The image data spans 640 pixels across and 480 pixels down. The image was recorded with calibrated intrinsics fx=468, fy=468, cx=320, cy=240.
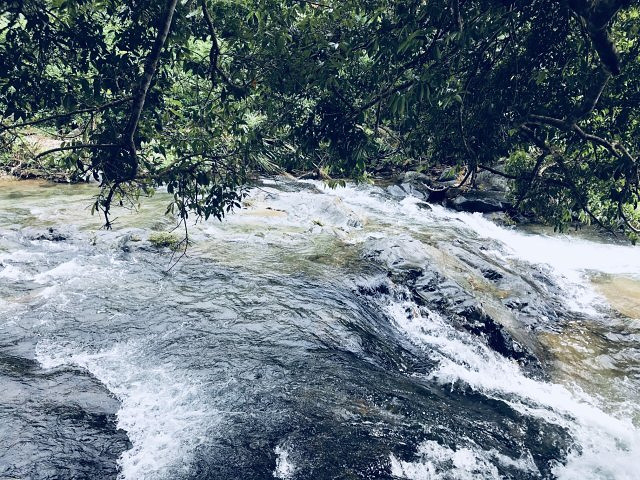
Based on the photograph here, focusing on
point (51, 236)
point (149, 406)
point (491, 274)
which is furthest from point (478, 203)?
point (149, 406)

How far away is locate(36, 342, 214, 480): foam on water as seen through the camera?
188 inches

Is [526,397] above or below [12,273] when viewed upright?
below

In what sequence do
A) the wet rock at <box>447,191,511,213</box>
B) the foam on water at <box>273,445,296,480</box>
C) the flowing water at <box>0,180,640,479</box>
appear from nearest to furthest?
the foam on water at <box>273,445,296,480</box> → the flowing water at <box>0,180,640,479</box> → the wet rock at <box>447,191,511,213</box>

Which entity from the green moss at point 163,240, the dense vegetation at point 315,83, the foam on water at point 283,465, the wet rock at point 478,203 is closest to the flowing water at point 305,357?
the foam on water at point 283,465

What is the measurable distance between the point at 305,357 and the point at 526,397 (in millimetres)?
3215

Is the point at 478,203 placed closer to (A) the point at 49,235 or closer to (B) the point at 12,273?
(A) the point at 49,235

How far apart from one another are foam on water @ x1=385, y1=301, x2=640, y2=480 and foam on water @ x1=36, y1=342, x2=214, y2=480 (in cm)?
229

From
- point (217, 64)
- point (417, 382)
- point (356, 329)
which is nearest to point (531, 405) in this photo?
point (417, 382)

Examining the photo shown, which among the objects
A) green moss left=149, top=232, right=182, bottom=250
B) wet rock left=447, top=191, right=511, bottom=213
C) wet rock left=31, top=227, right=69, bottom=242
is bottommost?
wet rock left=31, top=227, right=69, bottom=242

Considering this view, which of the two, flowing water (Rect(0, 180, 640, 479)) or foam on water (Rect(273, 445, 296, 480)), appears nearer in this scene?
foam on water (Rect(273, 445, 296, 480))

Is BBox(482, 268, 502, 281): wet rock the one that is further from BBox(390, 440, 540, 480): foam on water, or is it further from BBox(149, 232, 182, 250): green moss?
BBox(149, 232, 182, 250): green moss

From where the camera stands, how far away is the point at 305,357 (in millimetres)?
6730

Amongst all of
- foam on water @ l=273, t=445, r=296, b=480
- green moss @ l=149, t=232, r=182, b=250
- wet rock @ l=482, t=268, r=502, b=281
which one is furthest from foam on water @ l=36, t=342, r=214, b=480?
wet rock @ l=482, t=268, r=502, b=281

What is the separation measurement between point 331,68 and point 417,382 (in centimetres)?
451
